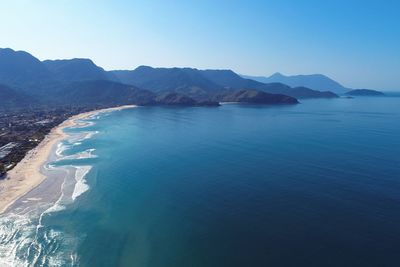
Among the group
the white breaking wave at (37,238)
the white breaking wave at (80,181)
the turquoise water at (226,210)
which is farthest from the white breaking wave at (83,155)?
the white breaking wave at (37,238)

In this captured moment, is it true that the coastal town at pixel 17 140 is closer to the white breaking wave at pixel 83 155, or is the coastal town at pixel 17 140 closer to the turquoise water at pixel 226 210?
the turquoise water at pixel 226 210

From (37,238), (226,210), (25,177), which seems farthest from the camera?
(25,177)

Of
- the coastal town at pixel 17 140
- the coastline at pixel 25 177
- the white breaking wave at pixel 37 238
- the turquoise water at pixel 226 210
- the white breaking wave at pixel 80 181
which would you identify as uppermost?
the turquoise water at pixel 226 210

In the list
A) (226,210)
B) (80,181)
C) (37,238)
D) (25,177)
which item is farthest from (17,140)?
(226,210)

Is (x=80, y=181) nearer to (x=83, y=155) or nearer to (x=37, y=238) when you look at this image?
(x=37, y=238)

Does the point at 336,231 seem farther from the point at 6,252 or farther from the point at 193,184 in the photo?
the point at 6,252

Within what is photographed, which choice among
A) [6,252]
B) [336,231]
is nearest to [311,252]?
[336,231]

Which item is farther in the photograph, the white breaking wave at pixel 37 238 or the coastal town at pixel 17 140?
the coastal town at pixel 17 140

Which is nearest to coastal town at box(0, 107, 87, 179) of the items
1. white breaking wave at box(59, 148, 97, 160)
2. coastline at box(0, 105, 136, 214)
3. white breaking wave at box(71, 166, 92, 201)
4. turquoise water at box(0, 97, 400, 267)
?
coastline at box(0, 105, 136, 214)

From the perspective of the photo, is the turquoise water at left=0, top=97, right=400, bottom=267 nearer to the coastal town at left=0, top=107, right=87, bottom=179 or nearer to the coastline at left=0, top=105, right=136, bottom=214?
the coastline at left=0, top=105, right=136, bottom=214
